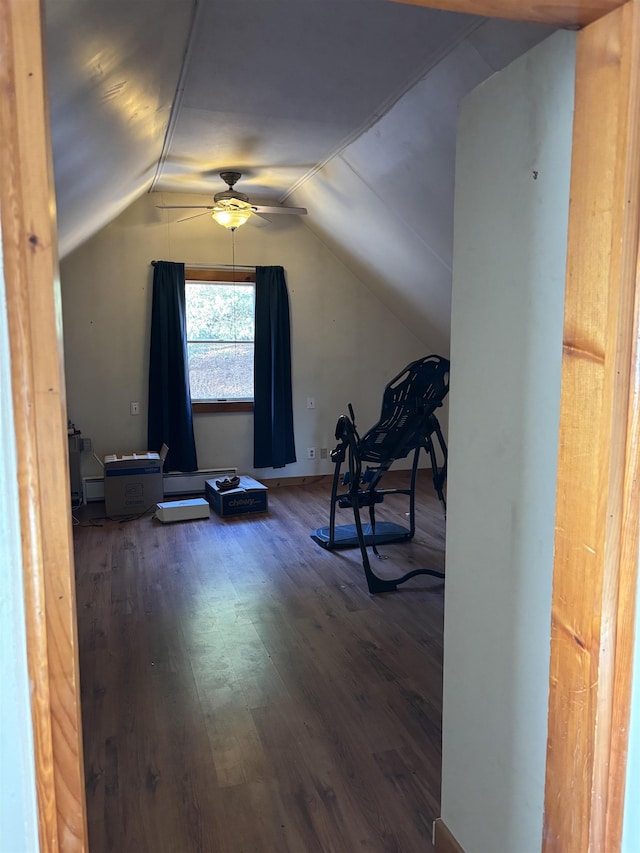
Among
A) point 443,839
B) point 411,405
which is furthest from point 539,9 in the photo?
point 411,405

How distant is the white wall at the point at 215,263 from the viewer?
533cm

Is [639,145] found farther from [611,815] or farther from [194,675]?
[194,675]

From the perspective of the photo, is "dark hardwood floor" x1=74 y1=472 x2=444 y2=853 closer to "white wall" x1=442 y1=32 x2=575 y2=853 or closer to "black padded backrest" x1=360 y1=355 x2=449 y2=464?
"white wall" x1=442 y1=32 x2=575 y2=853

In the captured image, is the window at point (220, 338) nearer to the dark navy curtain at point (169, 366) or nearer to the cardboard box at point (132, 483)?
the dark navy curtain at point (169, 366)

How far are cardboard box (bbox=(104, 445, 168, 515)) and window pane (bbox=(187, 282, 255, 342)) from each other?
129 centimetres

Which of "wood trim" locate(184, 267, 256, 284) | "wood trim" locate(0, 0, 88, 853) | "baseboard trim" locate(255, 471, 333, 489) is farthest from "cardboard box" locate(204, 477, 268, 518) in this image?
"wood trim" locate(0, 0, 88, 853)

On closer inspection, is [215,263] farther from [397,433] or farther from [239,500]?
[397,433]

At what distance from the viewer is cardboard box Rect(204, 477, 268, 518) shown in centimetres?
498

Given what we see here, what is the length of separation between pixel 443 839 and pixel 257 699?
952 millimetres

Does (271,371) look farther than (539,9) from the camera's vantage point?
Yes

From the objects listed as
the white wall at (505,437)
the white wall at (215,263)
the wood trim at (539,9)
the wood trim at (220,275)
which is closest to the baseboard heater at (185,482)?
the white wall at (215,263)

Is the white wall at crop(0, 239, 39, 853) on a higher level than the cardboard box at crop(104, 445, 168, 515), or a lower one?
higher

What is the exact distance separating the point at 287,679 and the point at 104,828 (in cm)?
94

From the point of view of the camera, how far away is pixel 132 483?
503cm
